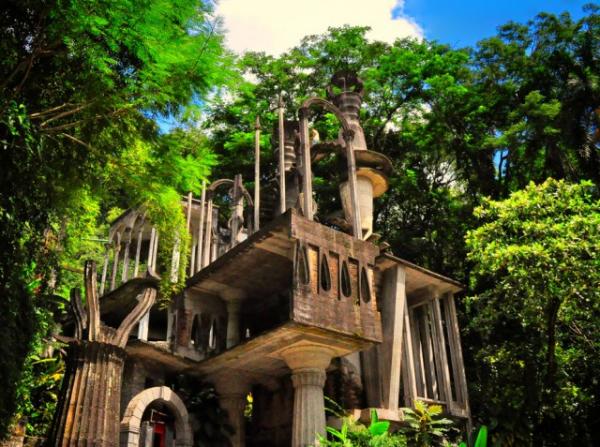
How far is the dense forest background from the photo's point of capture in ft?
28.9

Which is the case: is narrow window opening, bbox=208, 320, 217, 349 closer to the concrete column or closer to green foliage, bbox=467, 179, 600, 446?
the concrete column

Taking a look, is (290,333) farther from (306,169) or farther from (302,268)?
(306,169)

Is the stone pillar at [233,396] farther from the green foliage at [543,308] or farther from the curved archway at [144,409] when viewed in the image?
the green foliage at [543,308]

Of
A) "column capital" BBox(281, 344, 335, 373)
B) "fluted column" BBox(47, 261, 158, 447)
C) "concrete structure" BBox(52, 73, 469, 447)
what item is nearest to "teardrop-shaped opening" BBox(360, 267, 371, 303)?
"concrete structure" BBox(52, 73, 469, 447)

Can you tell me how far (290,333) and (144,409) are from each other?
3.95 m

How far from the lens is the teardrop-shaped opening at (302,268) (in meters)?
12.5

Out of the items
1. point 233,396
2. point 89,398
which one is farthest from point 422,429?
point 89,398

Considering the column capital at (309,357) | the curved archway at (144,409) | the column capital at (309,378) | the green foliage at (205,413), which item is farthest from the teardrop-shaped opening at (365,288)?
the curved archway at (144,409)

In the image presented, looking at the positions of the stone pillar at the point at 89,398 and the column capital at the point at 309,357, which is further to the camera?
the column capital at the point at 309,357

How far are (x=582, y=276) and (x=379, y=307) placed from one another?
509 cm

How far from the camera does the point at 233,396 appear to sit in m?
15.8

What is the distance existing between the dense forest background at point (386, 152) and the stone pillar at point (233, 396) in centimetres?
320

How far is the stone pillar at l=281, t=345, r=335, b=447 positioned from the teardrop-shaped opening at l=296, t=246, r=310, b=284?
157cm

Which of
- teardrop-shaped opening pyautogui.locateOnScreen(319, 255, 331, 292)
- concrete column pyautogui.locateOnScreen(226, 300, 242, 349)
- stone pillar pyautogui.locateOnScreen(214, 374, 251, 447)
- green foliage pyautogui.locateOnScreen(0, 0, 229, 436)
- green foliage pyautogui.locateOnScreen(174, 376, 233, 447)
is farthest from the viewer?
concrete column pyautogui.locateOnScreen(226, 300, 242, 349)
